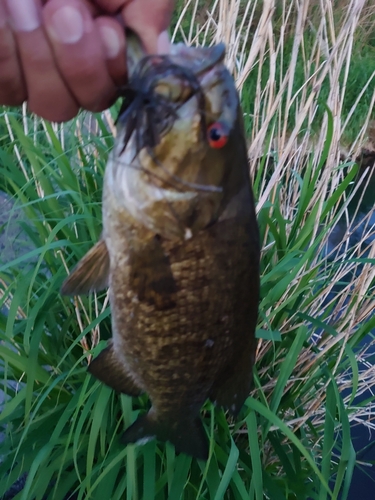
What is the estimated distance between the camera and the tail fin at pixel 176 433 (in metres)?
0.77

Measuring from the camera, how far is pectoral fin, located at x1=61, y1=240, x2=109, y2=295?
61 centimetres

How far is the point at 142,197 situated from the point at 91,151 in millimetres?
737

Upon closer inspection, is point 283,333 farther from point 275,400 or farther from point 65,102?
point 65,102

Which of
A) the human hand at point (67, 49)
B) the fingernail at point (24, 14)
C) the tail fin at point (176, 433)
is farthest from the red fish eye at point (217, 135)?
the tail fin at point (176, 433)

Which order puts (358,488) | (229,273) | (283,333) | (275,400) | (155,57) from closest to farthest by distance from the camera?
1. (155,57)
2. (229,273)
3. (275,400)
4. (283,333)
5. (358,488)

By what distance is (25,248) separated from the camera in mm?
1396

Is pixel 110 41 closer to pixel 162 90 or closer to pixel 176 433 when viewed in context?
pixel 162 90

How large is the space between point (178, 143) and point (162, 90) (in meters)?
0.07

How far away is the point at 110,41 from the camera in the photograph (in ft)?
1.73

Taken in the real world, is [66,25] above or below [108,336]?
above

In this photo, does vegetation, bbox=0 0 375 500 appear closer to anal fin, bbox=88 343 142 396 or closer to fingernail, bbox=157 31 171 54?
anal fin, bbox=88 343 142 396

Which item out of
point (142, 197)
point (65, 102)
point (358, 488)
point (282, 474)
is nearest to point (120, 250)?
point (142, 197)

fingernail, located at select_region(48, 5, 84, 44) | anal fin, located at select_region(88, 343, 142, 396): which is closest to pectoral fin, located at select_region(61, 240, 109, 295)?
anal fin, located at select_region(88, 343, 142, 396)

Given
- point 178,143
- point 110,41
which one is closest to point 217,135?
point 178,143
